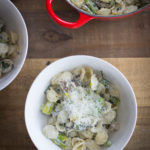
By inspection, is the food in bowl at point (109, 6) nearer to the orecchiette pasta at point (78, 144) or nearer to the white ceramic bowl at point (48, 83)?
the white ceramic bowl at point (48, 83)

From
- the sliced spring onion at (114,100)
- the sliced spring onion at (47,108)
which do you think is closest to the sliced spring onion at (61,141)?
the sliced spring onion at (47,108)

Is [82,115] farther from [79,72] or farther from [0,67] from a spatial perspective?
[0,67]

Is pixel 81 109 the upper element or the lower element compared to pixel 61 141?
upper

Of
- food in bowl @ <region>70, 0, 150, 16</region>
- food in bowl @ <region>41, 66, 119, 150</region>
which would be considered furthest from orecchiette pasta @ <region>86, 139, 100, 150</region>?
food in bowl @ <region>70, 0, 150, 16</region>

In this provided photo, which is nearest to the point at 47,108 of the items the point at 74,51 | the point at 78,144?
the point at 78,144

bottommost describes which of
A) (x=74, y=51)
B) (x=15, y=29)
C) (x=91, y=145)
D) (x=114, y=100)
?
(x=91, y=145)

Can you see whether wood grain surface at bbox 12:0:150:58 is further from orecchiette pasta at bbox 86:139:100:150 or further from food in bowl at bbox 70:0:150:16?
orecchiette pasta at bbox 86:139:100:150

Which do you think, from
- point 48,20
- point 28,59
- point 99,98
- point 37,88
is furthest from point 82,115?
point 48,20

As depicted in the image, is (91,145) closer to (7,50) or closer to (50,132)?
(50,132)

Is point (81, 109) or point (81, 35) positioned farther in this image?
point (81, 35)
